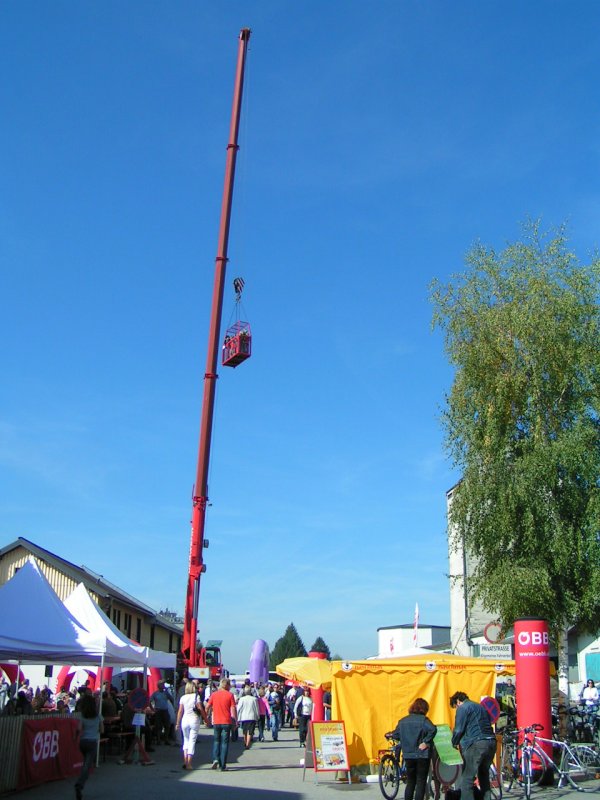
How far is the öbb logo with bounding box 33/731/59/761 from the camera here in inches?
551

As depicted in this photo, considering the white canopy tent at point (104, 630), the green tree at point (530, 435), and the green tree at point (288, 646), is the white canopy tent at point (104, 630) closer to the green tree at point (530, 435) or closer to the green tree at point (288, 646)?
the green tree at point (530, 435)

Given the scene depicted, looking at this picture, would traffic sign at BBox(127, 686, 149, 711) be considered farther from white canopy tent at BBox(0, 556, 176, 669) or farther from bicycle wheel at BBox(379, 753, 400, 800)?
bicycle wheel at BBox(379, 753, 400, 800)

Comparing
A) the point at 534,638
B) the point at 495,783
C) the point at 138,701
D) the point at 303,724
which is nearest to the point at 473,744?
the point at 495,783

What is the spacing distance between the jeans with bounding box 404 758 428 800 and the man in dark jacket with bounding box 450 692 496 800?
20.0 inches

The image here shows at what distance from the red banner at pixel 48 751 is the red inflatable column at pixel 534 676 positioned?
8.01 metres

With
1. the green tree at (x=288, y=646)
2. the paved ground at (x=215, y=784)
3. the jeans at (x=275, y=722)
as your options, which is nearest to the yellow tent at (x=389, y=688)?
the paved ground at (x=215, y=784)

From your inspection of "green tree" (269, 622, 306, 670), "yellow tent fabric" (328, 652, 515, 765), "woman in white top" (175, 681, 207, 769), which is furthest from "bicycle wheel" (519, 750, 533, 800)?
"green tree" (269, 622, 306, 670)

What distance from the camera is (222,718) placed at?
53.1 feet

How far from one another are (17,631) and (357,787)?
6.42 metres

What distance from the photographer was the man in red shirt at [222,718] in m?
16.1

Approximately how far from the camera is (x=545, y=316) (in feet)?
73.3

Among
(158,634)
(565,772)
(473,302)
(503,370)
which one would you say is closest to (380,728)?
(565,772)

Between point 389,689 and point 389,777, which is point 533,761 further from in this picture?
point 389,689

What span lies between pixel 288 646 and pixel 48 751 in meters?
118
